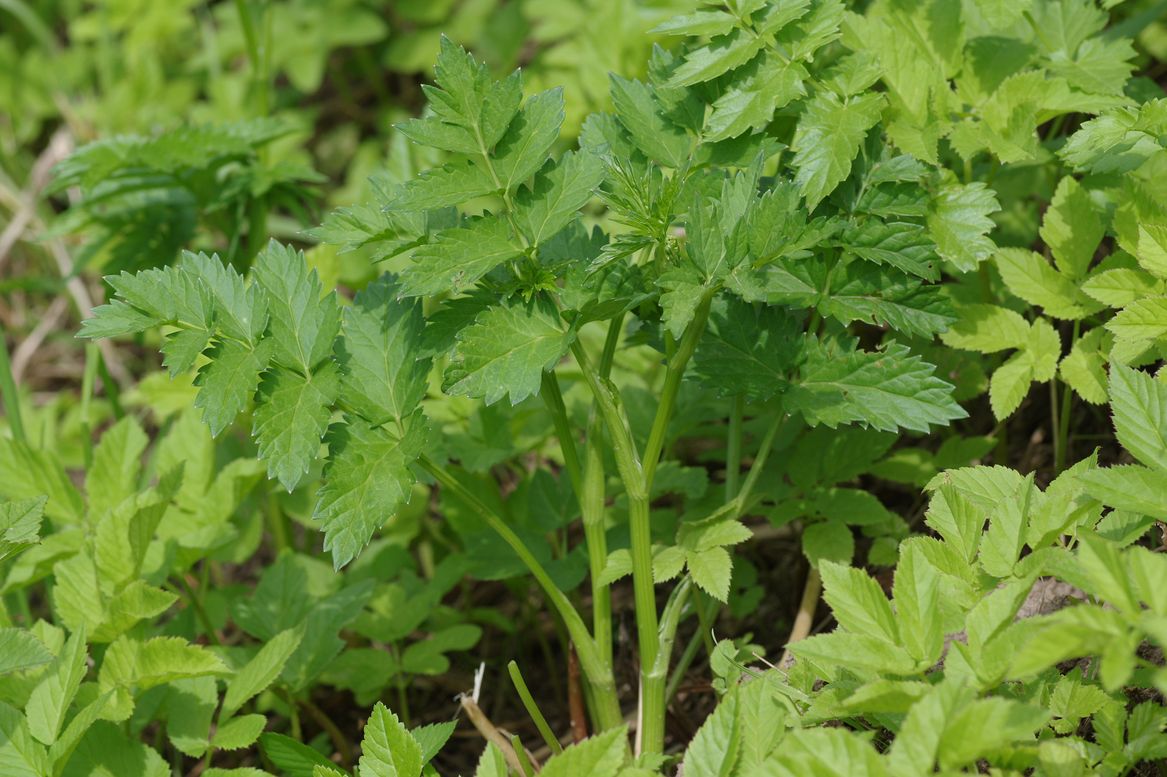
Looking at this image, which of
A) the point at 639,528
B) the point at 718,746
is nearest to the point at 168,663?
the point at 639,528

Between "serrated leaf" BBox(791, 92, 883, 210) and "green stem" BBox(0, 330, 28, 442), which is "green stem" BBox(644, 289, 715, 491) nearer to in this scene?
"serrated leaf" BBox(791, 92, 883, 210)

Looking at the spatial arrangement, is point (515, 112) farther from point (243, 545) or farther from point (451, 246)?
point (243, 545)

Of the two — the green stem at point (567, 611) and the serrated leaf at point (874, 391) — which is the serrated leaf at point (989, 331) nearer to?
the serrated leaf at point (874, 391)

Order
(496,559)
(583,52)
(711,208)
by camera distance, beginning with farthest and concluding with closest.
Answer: (583,52), (496,559), (711,208)

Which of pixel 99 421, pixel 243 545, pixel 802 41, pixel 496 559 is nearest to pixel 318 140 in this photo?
pixel 99 421

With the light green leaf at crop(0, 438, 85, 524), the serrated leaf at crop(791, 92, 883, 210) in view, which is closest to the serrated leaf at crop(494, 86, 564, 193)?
the serrated leaf at crop(791, 92, 883, 210)

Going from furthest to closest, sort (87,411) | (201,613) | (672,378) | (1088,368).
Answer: (87,411) < (201,613) < (1088,368) < (672,378)

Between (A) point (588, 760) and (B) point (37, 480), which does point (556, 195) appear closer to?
(A) point (588, 760)
